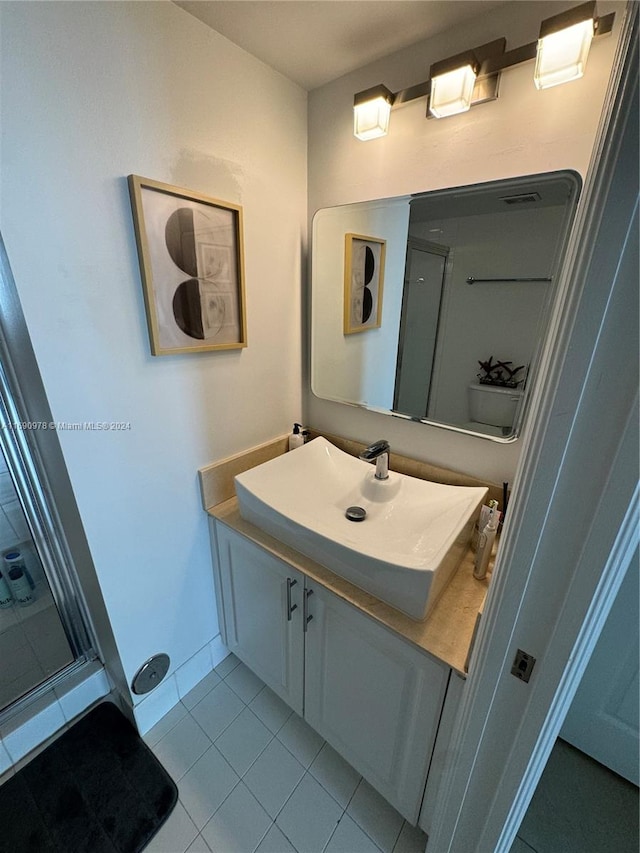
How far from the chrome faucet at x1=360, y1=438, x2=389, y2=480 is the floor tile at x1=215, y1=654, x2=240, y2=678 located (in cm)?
112

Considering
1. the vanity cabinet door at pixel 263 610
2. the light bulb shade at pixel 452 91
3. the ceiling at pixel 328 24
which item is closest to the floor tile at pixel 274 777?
the vanity cabinet door at pixel 263 610

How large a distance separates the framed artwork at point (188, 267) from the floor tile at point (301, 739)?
1.44 meters

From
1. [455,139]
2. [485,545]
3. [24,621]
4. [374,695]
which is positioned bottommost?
[24,621]

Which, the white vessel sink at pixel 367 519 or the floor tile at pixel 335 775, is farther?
the floor tile at pixel 335 775

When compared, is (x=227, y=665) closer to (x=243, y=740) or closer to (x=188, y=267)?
(x=243, y=740)

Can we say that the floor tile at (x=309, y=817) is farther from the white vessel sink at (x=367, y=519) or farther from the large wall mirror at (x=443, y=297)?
the large wall mirror at (x=443, y=297)

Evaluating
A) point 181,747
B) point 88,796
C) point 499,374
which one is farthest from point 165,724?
point 499,374

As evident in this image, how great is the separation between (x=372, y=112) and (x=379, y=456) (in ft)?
3.47

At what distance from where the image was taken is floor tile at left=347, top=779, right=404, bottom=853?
3.51 ft

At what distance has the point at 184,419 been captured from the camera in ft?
3.83

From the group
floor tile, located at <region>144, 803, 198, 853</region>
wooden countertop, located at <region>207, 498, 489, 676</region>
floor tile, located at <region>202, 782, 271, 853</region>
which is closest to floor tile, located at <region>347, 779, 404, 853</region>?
floor tile, located at <region>202, 782, 271, 853</region>

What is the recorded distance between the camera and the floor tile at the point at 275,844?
104 centimetres

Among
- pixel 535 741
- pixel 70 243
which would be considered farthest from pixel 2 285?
pixel 535 741

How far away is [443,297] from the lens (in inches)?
44.9
